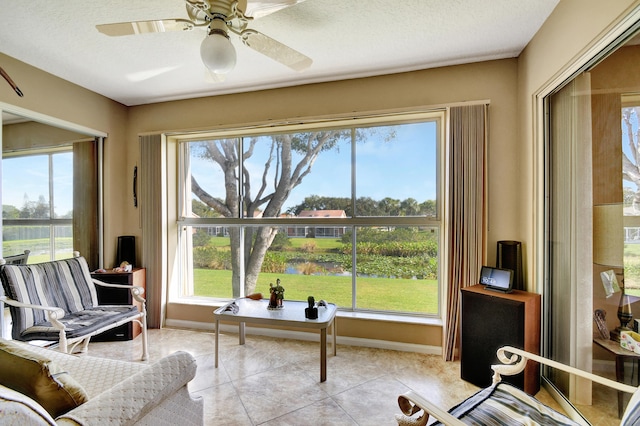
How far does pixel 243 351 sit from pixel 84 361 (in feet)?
4.69

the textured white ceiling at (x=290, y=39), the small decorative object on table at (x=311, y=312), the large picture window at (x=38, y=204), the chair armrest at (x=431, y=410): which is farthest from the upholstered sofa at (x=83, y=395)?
the large picture window at (x=38, y=204)

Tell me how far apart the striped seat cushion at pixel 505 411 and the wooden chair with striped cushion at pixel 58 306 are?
8.64ft

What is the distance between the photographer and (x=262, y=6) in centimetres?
152

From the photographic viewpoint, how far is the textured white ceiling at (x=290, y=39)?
1.99 meters

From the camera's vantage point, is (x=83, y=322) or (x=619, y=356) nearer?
(x=619, y=356)

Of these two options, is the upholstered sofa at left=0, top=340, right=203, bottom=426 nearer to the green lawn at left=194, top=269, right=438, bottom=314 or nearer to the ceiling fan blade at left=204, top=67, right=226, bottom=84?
the ceiling fan blade at left=204, top=67, right=226, bottom=84

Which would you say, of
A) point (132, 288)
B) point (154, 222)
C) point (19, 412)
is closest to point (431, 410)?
point (19, 412)

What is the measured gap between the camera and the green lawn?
3.04 m

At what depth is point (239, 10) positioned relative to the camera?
160 cm

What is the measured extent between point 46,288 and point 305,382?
2333 mm

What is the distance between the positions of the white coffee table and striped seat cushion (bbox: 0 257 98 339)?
4.31ft

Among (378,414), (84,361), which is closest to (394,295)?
(378,414)

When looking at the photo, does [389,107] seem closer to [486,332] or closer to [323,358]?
[486,332]

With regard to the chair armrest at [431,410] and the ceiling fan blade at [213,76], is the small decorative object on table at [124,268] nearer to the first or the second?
the ceiling fan blade at [213,76]
